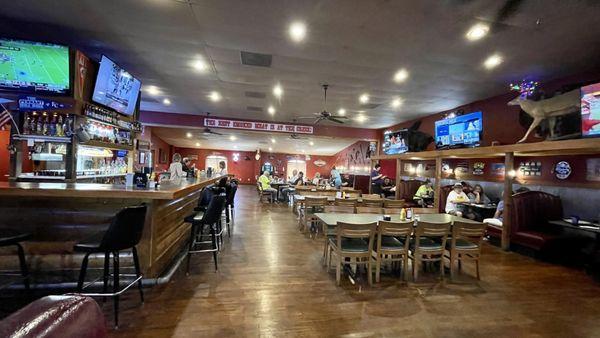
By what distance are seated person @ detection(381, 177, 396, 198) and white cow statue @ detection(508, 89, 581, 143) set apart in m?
4.79

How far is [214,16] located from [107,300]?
348cm

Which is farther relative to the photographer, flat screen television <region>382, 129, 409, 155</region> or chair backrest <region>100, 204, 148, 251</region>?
flat screen television <region>382, 129, 409, 155</region>

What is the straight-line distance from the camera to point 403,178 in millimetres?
10250

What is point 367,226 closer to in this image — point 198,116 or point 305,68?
point 305,68

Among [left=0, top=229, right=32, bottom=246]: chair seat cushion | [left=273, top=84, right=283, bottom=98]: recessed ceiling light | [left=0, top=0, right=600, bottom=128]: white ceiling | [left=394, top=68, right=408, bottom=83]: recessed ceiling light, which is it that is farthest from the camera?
[left=273, top=84, right=283, bottom=98]: recessed ceiling light

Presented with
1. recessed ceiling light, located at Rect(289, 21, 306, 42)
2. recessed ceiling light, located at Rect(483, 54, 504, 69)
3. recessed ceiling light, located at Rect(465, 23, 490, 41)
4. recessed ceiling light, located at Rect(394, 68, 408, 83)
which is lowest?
recessed ceiling light, located at Rect(465, 23, 490, 41)

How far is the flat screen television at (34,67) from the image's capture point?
3586mm

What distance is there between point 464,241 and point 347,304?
2.08 meters

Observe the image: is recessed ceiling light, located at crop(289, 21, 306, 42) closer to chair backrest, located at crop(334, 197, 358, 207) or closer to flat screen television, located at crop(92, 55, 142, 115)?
flat screen television, located at crop(92, 55, 142, 115)

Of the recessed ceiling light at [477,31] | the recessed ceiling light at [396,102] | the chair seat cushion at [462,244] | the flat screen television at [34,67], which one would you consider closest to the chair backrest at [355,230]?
the chair seat cushion at [462,244]

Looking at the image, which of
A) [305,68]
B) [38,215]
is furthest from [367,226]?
[38,215]

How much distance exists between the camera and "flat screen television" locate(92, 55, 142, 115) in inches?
164

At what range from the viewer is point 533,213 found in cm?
505

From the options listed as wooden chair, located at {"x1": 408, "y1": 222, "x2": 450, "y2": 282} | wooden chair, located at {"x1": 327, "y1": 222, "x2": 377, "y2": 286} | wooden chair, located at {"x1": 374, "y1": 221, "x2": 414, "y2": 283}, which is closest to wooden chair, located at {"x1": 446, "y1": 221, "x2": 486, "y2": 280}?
wooden chair, located at {"x1": 408, "y1": 222, "x2": 450, "y2": 282}
